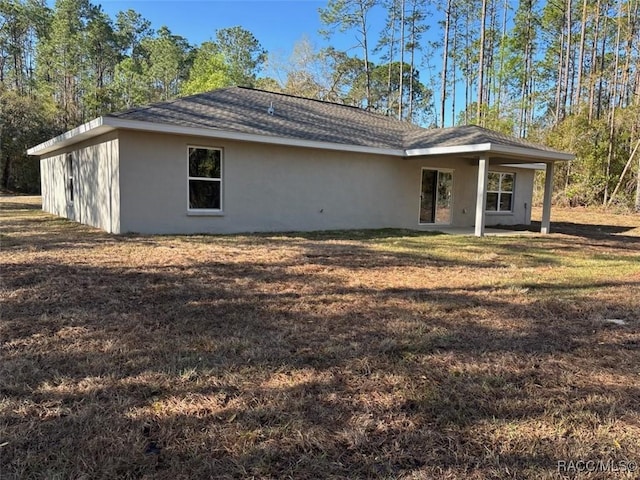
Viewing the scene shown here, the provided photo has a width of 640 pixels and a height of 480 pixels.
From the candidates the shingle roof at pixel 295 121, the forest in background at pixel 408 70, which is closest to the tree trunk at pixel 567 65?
the forest in background at pixel 408 70

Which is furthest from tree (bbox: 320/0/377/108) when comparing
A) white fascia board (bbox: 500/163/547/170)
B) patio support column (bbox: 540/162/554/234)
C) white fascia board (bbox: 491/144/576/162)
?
white fascia board (bbox: 491/144/576/162)

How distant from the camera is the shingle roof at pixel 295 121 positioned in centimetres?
1006

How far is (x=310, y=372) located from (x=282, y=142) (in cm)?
832

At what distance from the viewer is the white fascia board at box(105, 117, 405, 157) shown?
28.8 feet

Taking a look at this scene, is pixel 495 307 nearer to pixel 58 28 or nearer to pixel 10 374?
pixel 10 374

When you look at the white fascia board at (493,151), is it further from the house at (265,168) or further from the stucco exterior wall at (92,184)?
the stucco exterior wall at (92,184)

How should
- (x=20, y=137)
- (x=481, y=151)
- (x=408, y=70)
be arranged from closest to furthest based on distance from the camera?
(x=481, y=151) → (x=20, y=137) → (x=408, y=70)

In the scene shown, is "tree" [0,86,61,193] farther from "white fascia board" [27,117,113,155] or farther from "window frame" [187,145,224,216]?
"window frame" [187,145,224,216]

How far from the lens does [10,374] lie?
2754 millimetres

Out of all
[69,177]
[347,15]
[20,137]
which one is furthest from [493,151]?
[20,137]

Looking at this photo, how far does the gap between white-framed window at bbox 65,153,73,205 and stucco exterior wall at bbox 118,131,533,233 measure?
5142 millimetres

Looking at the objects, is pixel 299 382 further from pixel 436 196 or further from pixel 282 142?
pixel 436 196

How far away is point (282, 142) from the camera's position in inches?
416

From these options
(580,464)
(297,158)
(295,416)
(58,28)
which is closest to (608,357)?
(580,464)
